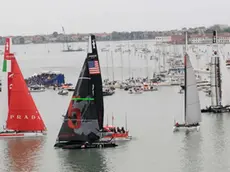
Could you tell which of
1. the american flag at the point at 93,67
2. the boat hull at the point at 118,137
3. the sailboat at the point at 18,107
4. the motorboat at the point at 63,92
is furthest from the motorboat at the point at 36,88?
the american flag at the point at 93,67

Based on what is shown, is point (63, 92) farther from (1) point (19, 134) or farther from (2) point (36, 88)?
(1) point (19, 134)

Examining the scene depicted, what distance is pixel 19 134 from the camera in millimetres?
21375

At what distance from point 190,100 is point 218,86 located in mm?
5217

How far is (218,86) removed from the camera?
28.1 metres

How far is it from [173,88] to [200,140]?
20.0 meters

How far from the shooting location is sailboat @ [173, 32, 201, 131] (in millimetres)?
22797

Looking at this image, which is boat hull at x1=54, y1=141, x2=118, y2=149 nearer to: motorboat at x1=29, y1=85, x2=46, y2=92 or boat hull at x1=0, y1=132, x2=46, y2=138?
boat hull at x1=0, y1=132, x2=46, y2=138

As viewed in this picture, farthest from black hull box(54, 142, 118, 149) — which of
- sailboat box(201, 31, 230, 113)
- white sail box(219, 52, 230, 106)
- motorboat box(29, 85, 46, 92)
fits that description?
motorboat box(29, 85, 46, 92)

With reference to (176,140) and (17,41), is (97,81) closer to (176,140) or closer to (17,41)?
(176,140)

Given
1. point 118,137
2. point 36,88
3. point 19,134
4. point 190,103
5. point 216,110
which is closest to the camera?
point 118,137

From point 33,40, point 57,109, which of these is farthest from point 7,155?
point 33,40

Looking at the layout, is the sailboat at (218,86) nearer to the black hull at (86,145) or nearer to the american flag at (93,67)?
the black hull at (86,145)

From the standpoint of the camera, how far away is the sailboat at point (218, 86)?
2726cm

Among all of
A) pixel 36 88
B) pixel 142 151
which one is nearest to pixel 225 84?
pixel 142 151
